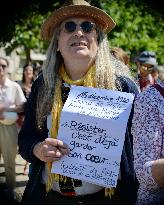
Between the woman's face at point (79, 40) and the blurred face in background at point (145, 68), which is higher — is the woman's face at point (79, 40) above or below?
above

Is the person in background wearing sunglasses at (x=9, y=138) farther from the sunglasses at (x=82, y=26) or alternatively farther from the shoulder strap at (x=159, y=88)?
the shoulder strap at (x=159, y=88)

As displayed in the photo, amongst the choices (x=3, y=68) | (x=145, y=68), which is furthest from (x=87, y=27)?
(x=145, y=68)

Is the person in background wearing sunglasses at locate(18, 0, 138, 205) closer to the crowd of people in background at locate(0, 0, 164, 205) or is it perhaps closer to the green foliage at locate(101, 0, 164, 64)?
the crowd of people in background at locate(0, 0, 164, 205)

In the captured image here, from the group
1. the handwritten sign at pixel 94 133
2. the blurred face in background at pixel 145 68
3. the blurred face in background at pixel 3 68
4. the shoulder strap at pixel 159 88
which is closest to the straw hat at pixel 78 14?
the handwritten sign at pixel 94 133

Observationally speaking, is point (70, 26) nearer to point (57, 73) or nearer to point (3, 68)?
point (57, 73)

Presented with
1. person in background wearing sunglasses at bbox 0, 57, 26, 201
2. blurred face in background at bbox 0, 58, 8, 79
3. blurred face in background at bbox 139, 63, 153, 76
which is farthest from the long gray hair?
blurred face in background at bbox 139, 63, 153, 76

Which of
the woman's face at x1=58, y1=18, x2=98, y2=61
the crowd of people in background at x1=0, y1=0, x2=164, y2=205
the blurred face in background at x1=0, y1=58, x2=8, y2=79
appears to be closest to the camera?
the crowd of people in background at x1=0, y1=0, x2=164, y2=205

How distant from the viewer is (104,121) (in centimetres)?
208

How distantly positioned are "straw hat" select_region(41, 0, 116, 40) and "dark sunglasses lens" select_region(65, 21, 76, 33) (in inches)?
1.9

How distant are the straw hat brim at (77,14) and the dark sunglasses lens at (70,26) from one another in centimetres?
5

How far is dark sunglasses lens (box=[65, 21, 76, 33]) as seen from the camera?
2.38m

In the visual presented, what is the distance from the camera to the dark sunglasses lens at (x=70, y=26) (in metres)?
2.38

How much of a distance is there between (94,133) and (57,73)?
514 millimetres

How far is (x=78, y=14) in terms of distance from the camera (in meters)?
2.42
